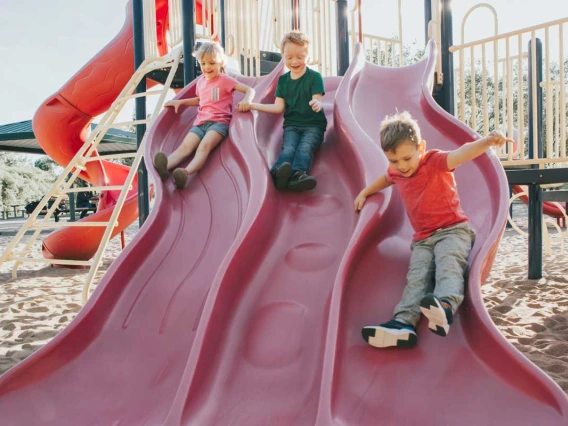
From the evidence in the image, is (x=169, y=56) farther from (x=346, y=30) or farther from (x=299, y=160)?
(x=299, y=160)

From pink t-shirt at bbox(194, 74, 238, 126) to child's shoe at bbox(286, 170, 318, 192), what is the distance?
1053 mm

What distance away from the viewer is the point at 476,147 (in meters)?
2.06

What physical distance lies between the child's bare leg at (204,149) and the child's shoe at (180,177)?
148mm

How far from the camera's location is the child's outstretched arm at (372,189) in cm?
243

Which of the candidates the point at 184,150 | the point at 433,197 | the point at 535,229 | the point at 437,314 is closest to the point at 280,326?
the point at 437,314

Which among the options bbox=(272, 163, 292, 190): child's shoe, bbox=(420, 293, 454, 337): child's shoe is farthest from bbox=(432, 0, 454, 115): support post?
bbox=(420, 293, 454, 337): child's shoe

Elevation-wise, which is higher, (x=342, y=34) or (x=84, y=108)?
(x=342, y=34)

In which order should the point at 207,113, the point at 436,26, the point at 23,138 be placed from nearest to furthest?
the point at 207,113 → the point at 436,26 → the point at 23,138

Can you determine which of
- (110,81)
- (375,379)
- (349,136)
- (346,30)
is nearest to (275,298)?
(375,379)

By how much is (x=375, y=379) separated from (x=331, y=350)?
0.19 meters

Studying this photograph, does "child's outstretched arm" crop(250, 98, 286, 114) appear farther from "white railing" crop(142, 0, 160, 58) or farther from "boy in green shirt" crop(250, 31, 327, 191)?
"white railing" crop(142, 0, 160, 58)

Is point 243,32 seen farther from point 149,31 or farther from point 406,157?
point 406,157

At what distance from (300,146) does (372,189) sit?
0.78 metres

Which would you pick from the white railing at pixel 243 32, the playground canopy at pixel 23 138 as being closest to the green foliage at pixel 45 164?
the playground canopy at pixel 23 138
